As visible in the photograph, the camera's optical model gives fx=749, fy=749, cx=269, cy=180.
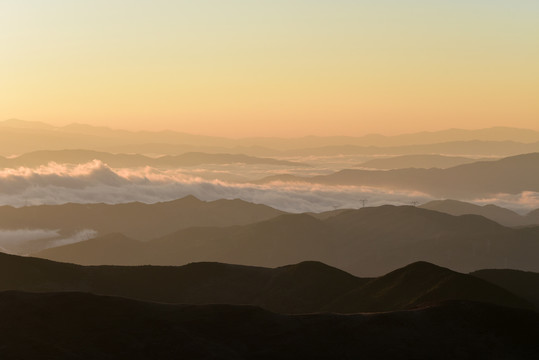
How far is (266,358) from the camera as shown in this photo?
121 metres

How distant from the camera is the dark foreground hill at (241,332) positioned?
122125 millimetres

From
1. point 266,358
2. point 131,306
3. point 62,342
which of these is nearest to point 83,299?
point 131,306

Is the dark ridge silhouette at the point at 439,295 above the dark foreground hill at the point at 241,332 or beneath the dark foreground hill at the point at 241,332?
beneath

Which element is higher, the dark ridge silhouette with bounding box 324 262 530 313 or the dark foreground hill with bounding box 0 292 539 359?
the dark foreground hill with bounding box 0 292 539 359

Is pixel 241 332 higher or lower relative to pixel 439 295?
higher

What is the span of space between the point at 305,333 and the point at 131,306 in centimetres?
3430

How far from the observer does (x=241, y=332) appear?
436ft

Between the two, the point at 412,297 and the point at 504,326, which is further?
the point at 412,297

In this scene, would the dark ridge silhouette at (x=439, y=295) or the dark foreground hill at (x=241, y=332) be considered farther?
the dark ridge silhouette at (x=439, y=295)

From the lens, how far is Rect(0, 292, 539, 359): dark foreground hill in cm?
12212

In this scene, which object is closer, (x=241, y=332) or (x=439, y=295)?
(x=241, y=332)

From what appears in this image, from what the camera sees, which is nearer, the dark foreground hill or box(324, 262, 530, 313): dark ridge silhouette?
the dark foreground hill

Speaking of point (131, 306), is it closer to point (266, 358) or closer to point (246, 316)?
point (246, 316)

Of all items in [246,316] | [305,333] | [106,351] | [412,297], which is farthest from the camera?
[412,297]
